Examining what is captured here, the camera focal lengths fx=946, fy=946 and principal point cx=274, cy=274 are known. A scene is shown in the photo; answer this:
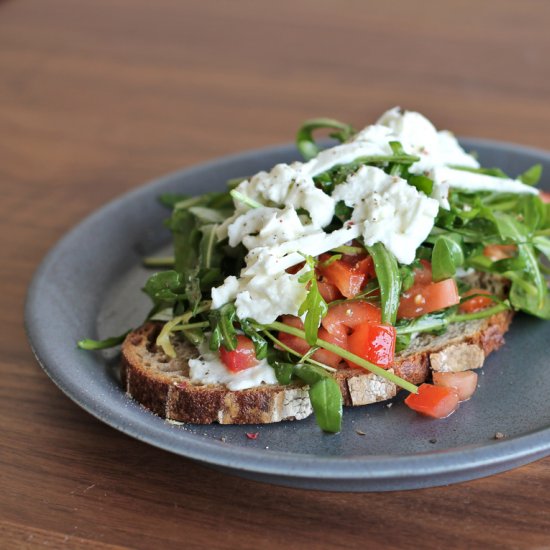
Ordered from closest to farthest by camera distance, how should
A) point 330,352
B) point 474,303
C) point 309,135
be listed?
point 330,352 < point 474,303 < point 309,135

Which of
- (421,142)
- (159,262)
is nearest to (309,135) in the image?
(421,142)

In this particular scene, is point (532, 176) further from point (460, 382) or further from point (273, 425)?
point (273, 425)

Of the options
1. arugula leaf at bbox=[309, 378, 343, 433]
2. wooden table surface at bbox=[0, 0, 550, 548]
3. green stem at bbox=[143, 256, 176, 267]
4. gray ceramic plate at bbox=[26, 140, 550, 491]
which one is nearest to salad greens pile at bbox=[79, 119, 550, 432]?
arugula leaf at bbox=[309, 378, 343, 433]

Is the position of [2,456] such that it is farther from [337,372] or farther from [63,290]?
[337,372]

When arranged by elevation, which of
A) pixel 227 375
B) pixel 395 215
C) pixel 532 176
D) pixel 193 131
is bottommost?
pixel 193 131

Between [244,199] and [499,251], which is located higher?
[244,199]

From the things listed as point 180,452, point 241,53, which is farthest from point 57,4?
point 180,452

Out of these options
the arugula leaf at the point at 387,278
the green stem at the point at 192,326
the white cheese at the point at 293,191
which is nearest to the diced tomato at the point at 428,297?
the arugula leaf at the point at 387,278
